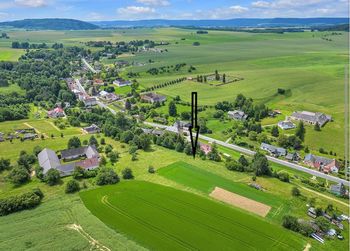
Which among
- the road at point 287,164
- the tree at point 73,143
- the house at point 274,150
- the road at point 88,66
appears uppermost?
the road at point 88,66

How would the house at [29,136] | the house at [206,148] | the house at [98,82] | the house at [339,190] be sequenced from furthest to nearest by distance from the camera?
the house at [98,82] < the house at [29,136] < the house at [206,148] < the house at [339,190]

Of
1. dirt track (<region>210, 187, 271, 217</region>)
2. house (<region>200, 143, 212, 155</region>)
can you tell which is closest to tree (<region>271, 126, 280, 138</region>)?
house (<region>200, 143, 212, 155</region>)

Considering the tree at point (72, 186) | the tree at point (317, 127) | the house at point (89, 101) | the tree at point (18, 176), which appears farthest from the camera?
the house at point (89, 101)

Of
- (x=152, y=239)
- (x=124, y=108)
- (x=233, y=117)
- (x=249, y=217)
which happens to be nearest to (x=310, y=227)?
(x=249, y=217)

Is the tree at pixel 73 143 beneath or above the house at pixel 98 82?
beneath

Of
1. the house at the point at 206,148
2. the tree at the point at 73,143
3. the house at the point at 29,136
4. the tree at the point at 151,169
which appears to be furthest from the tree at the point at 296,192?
the house at the point at 29,136

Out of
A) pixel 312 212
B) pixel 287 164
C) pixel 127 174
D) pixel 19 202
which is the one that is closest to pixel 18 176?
pixel 19 202

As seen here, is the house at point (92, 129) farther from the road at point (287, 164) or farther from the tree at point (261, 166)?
the tree at point (261, 166)

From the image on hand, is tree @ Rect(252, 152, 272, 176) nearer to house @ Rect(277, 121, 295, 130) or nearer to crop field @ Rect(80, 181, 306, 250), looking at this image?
crop field @ Rect(80, 181, 306, 250)
